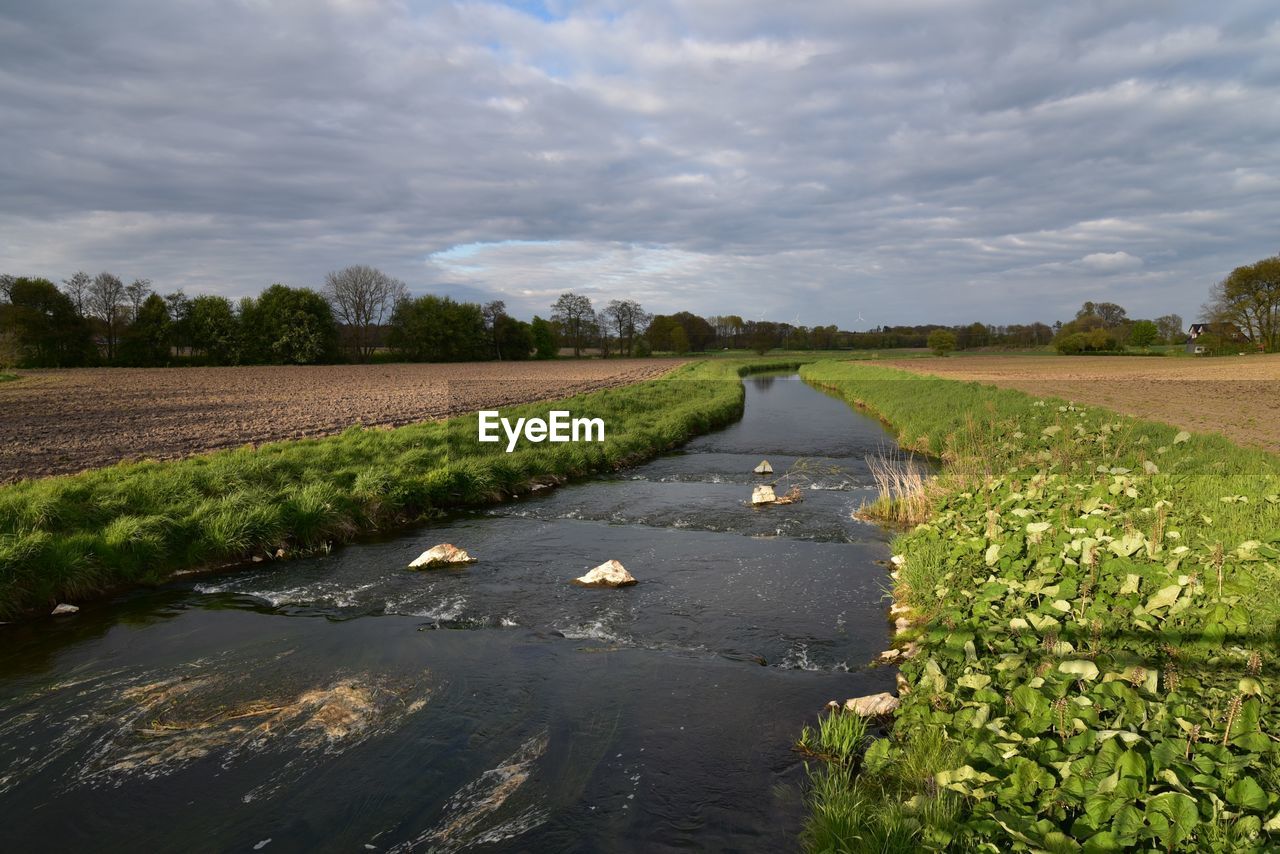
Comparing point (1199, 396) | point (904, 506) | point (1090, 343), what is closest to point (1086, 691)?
point (904, 506)

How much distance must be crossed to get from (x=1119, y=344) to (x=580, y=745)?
403 ft

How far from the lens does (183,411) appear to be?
28.8 metres

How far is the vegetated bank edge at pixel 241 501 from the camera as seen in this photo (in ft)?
31.7

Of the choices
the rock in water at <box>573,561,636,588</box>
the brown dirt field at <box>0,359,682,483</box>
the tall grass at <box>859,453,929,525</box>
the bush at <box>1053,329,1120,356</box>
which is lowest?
the rock in water at <box>573,561,636,588</box>

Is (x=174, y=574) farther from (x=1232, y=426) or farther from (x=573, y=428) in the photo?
(x=1232, y=426)

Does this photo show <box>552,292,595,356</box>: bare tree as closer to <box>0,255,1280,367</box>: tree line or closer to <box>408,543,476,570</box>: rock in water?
<box>0,255,1280,367</box>: tree line

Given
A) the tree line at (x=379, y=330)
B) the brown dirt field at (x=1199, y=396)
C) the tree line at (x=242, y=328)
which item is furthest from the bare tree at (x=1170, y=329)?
the tree line at (x=242, y=328)

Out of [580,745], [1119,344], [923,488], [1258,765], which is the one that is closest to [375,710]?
[580,745]

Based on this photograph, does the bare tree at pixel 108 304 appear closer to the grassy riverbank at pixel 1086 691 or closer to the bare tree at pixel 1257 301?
the grassy riverbank at pixel 1086 691

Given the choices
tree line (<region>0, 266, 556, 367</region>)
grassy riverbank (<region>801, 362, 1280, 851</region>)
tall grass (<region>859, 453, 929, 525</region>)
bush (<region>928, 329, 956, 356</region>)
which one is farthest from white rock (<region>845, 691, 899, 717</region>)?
bush (<region>928, 329, 956, 356</region>)

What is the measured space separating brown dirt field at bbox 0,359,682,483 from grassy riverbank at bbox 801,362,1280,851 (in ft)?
55.5

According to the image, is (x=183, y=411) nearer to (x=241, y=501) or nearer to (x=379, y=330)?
(x=241, y=501)

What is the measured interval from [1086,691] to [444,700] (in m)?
5.48

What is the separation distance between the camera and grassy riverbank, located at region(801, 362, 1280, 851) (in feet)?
13.0
